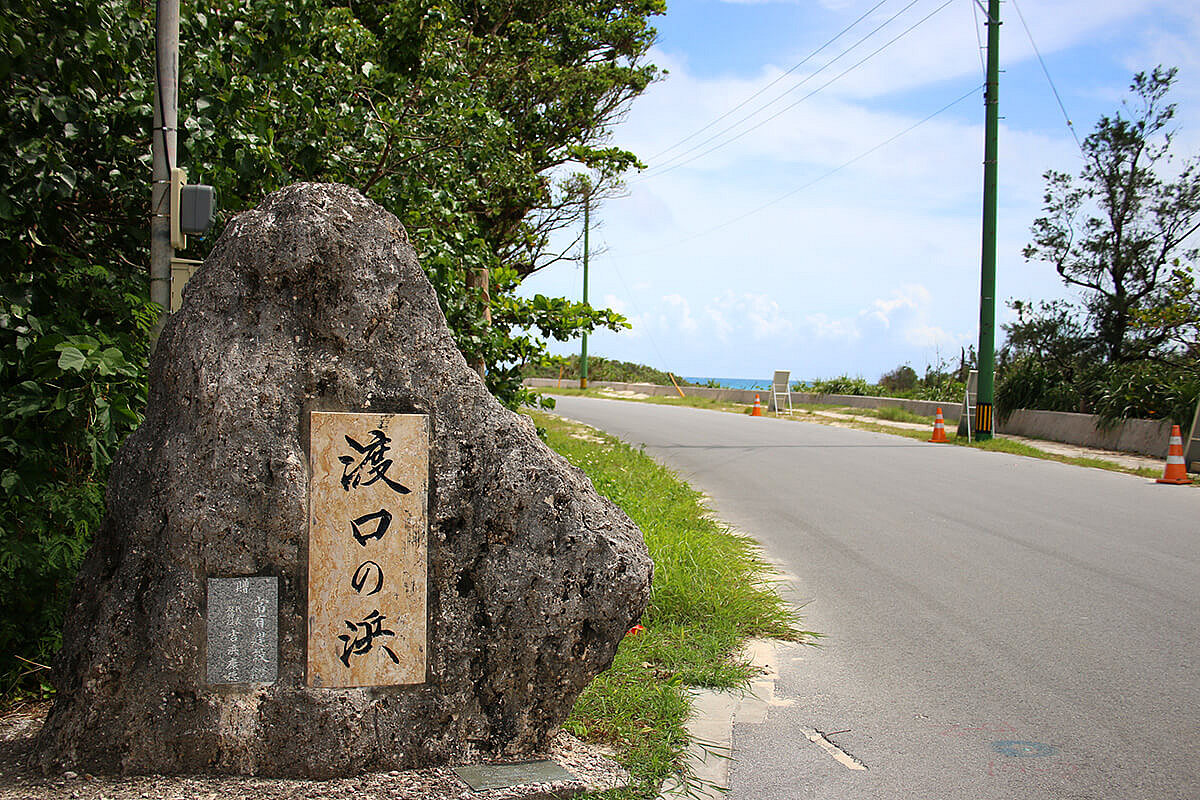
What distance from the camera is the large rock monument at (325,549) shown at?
126 inches

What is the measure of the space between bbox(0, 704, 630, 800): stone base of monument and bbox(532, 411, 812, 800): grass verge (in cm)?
Answer: 20

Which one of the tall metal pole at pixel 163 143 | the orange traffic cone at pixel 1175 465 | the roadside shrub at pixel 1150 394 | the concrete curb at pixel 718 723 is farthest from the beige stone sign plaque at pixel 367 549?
the roadside shrub at pixel 1150 394

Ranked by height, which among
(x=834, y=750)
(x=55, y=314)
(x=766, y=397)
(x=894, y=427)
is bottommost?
(x=834, y=750)

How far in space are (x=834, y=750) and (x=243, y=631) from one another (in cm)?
247

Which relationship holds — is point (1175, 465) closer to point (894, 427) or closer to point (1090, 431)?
point (1090, 431)

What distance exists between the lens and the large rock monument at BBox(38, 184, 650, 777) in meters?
3.19

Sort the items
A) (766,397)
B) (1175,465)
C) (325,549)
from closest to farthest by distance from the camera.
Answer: (325,549)
(1175,465)
(766,397)

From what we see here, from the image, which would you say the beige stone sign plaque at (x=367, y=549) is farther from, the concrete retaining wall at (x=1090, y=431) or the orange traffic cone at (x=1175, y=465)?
the concrete retaining wall at (x=1090, y=431)

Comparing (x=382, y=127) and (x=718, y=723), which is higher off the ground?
(x=382, y=127)

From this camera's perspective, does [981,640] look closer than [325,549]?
No

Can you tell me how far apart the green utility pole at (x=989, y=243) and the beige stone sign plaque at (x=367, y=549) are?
15.6 m

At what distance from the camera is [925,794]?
11.9ft

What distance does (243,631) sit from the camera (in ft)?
10.5

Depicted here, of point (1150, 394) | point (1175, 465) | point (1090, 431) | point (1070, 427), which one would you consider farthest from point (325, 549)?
point (1070, 427)
